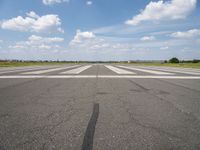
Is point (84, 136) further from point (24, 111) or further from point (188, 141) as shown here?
point (24, 111)

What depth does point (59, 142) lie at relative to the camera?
2.40 metres

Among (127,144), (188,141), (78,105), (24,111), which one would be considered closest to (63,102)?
(78,105)

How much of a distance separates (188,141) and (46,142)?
1.95 meters

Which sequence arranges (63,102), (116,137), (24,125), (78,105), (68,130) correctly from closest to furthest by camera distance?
(116,137) → (68,130) → (24,125) → (78,105) → (63,102)

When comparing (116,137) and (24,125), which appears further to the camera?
(24,125)

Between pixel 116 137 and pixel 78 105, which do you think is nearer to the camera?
pixel 116 137

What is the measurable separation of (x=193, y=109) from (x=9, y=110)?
13.4ft

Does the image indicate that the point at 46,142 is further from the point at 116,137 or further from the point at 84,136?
the point at 116,137

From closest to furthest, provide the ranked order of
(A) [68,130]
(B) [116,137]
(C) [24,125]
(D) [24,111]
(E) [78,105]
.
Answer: (B) [116,137] → (A) [68,130] → (C) [24,125] → (D) [24,111] → (E) [78,105]

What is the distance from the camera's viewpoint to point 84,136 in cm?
258

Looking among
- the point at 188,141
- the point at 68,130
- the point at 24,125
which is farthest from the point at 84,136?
the point at 188,141

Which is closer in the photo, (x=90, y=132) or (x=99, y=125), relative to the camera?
(x=90, y=132)

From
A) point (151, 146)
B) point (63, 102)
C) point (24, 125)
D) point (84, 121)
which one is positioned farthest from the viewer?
point (63, 102)

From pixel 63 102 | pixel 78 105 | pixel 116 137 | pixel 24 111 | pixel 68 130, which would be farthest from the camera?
pixel 63 102
